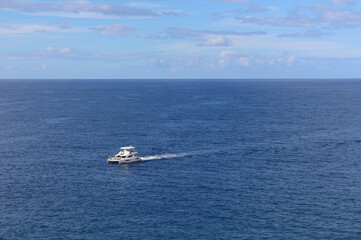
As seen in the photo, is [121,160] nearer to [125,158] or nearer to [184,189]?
[125,158]

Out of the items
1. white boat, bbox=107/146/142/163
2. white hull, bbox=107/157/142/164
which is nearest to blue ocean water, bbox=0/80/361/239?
white hull, bbox=107/157/142/164

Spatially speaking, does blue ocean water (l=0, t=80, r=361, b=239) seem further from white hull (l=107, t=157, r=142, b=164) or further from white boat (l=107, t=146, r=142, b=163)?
white boat (l=107, t=146, r=142, b=163)

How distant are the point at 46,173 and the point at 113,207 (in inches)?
1501

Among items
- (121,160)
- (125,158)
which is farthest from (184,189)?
(121,160)

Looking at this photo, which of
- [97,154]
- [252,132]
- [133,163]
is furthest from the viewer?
[252,132]

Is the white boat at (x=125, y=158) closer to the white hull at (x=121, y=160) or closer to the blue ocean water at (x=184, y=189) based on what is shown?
the white hull at (x=121, y=160)

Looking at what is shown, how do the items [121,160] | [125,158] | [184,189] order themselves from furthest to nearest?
1. [125,158]
2. [121,160]
3. [184,189]

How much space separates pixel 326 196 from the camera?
11038 centimetres

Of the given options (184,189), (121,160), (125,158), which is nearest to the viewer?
(184,189)

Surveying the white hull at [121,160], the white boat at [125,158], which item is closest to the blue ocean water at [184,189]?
the white hull at [121,160]

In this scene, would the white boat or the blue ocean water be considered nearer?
the blue ocean water

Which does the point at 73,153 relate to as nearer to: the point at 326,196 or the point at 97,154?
the point at 97,154

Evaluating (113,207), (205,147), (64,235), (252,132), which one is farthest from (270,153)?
(64,235)

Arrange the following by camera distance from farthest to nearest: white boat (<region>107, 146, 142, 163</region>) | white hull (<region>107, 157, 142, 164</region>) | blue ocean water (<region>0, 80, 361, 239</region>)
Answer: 1. white boat (<region>107, 146, 142, 163</region>)
2. white hull (<region>107, 157, 142, 164</region>)
3. blue ocean water (<region>0, 80, 361, 239</region>)
